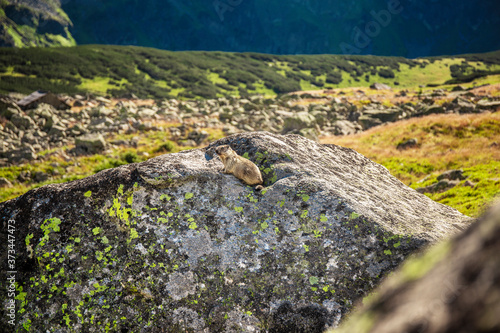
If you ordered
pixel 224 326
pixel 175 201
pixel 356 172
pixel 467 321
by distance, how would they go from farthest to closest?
pixel 356 172 → pixel 175 201 → pixel 224 326 → pixel 467 321

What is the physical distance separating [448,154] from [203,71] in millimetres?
116988

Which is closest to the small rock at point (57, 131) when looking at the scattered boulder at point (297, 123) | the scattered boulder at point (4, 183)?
the scattered boulder at point (4, 183)

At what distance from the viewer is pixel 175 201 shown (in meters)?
4.82

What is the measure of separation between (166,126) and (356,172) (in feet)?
109

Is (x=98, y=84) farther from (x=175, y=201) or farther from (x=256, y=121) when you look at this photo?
(x=175, y=201)

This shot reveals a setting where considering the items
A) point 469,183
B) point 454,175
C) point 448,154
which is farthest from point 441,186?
point 448,154

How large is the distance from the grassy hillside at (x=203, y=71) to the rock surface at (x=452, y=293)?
83.1 m

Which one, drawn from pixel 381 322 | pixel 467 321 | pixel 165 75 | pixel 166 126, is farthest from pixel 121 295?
pixel 165 75

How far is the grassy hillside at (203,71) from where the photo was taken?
84500 millimetres

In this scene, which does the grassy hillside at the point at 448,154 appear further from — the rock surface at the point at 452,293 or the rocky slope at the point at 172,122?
the rock surface at the point at 452,293

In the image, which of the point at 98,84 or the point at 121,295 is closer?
the point at 121,295

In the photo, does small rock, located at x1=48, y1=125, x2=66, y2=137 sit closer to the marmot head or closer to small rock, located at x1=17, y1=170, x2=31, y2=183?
small rock, located at x1=17, y1=170, x2=31, y2=183

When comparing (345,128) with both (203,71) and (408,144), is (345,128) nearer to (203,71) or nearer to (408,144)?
(408,144)

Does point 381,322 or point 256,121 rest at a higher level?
point 381,322
